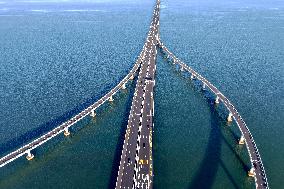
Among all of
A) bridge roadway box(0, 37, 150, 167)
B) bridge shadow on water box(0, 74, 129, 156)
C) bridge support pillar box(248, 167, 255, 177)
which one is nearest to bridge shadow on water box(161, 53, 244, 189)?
bridge support pillar box(248, 167, 255, 177)

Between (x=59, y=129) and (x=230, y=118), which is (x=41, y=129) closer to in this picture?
(x=59, y=129)

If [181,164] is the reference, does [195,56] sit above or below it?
above

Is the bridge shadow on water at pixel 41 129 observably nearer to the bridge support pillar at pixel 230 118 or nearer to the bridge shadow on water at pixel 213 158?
the bridge shadow on water at pixel 213 158

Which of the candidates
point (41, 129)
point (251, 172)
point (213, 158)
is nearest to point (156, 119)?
point (213, 158)

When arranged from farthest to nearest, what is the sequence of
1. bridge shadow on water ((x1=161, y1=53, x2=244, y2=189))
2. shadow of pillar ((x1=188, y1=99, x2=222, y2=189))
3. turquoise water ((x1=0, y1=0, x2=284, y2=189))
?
turquoise water ((x1=0, y1=0, x2=284, y2=189)) < bridge shadow on water ((x1=161, y1=53, x2=244, y2=189)) < shadow of pillar ((x1=188, y1=99, x2=222, y2=189))

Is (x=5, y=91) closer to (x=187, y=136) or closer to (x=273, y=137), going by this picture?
(x=187, y=136)

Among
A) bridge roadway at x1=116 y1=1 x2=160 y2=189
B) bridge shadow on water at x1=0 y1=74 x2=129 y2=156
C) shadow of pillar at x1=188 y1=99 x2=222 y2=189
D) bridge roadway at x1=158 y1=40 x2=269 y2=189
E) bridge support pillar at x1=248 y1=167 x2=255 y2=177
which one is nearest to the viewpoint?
bridge roadway at x1=116 y1=1 x2=160 y2=189

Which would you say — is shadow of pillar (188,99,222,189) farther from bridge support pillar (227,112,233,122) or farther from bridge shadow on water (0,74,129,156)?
bridge shadow on water (0,74,129,156)

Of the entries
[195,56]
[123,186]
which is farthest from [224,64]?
[123,186]
